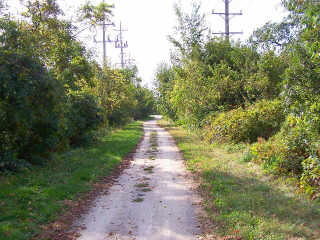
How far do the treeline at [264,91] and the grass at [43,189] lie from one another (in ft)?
17.0

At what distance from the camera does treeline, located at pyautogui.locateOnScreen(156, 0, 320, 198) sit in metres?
6.42

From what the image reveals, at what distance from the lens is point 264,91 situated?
49.3ft

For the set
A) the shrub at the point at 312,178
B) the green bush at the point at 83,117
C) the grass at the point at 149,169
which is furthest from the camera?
the green bush at the point at 83,117

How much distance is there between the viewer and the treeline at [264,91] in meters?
6.42

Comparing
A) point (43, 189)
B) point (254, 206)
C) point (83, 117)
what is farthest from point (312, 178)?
point (83, 117)

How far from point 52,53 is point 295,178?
38.7 ft

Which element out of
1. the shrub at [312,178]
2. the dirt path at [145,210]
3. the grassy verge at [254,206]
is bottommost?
the dirt path at [145,210]

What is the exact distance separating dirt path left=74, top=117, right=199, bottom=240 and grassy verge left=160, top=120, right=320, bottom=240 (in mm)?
521

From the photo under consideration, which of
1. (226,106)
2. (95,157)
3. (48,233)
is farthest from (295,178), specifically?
(226,106)

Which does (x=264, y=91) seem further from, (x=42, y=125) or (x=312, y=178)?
(x=42, y=125)

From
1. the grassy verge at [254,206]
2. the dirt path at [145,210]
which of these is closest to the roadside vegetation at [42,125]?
the dirt path at [145,210]

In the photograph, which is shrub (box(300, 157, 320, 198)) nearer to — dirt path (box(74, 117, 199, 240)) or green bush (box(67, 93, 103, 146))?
dirt path (box(74, 117, 199, 240))

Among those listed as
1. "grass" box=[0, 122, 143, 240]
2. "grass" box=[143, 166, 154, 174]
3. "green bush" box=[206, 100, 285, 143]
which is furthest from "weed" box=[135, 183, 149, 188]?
"green bush" box=[206, 100, 285, 143]

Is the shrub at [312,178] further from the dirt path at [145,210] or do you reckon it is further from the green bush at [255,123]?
the green bush at [255,123]
